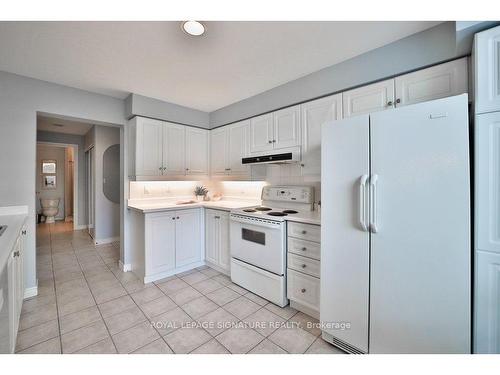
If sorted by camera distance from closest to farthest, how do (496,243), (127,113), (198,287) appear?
(496,243), (198,287), (127,113)

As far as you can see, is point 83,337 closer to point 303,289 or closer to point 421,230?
point 303,289

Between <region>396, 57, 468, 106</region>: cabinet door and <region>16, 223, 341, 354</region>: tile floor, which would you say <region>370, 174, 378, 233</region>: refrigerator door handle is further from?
<region>16, 223, 341, 354</region>: tile floor

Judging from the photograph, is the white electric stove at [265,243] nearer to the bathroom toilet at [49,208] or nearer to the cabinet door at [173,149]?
the cabinet door at [173,149]

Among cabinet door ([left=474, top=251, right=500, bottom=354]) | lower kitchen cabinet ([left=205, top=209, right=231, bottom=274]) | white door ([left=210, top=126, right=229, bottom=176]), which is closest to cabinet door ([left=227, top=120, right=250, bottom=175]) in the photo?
white door ([left=210, top=126, right=229, bottom=176])

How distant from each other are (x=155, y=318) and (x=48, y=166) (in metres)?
7.35

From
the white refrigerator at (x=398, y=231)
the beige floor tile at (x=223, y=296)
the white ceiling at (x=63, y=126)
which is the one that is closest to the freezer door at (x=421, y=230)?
the white refrigerator at (x=398, y=231)

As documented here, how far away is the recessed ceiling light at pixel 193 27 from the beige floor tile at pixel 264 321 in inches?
98.0

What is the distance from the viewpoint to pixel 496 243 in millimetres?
1166

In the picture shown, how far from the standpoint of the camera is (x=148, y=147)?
3.06m

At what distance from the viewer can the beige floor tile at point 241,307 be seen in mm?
2121

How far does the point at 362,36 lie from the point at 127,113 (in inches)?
116

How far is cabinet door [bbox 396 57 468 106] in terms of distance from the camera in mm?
1578
